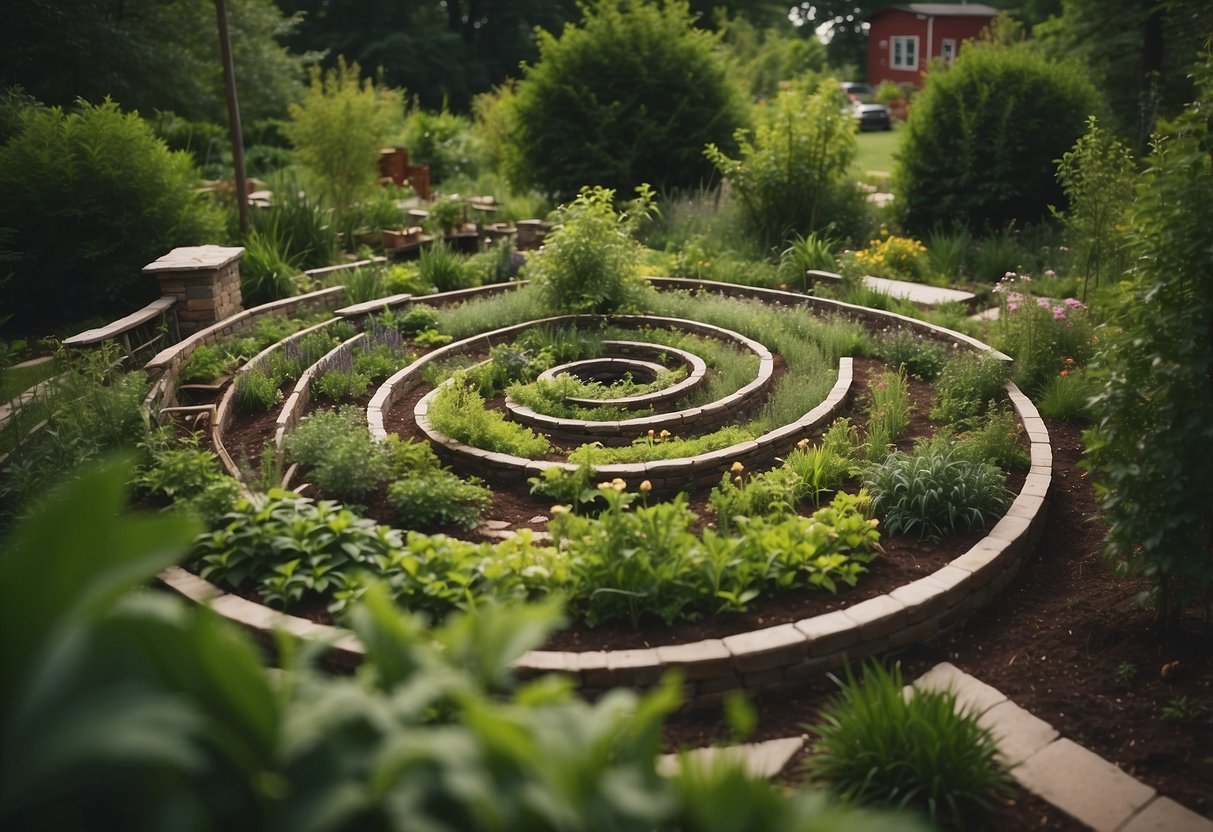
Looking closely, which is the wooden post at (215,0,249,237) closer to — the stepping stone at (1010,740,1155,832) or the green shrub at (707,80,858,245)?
the green shrub at (707,80,858,245)

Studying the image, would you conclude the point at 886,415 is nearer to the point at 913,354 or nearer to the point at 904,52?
the point at 913,354

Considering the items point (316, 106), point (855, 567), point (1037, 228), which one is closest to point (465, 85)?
point (316, 106)

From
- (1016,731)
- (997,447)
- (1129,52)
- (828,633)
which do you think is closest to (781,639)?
(828,633)

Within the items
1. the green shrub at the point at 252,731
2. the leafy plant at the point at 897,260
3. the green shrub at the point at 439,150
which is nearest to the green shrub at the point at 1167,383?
the green shrub at the point at 252,731

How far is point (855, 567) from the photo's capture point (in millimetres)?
4609

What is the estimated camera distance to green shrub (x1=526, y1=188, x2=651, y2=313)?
29.7ft

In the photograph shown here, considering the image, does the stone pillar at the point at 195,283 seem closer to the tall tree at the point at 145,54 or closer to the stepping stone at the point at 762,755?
the tall tree at the point at 145,54

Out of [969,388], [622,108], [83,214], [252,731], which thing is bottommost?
[969,388]

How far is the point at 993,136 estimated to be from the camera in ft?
40.4

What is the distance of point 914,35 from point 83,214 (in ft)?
136

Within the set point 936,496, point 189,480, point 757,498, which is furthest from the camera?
point 757,498

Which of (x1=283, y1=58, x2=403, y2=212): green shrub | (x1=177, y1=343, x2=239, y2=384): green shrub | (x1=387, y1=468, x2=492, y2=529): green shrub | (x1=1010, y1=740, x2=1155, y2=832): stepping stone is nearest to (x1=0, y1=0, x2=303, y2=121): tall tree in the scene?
(x1=283, y1=58, x2=403, y2=212): green shrub

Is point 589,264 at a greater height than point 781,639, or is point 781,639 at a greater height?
point 589,264

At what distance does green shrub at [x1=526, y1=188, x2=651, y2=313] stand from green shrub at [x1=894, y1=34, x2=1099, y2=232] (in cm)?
505
